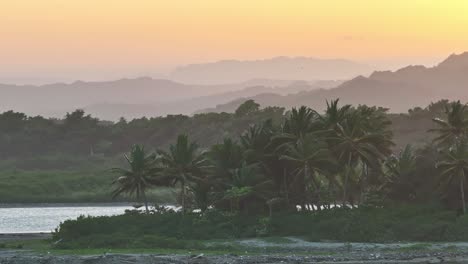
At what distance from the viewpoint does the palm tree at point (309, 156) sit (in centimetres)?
7069

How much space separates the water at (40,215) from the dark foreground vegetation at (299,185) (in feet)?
84.8

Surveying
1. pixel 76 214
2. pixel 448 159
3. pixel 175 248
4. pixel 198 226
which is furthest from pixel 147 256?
pixel 76 214

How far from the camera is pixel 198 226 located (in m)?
70.6

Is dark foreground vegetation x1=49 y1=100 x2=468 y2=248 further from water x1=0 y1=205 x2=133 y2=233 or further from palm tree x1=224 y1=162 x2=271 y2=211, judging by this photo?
water x1=0 y1=205 x2=133 y2=233

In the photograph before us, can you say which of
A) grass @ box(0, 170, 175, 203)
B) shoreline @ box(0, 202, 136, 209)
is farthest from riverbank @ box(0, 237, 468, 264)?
grass @ box(0, 170, 175, 203)

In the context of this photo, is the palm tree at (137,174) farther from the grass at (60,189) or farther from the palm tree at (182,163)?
the grass at (60,189)

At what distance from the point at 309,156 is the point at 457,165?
15.1m

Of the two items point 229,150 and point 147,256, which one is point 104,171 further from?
point 147,256

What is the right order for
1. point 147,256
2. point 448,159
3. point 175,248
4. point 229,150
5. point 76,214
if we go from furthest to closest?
point 76,214 → point 229,150 → point 448,159 → point 175,248 → point 147,256

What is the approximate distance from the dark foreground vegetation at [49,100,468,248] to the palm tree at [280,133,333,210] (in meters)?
0.11

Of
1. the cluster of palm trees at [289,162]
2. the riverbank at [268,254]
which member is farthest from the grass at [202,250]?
the cluster of palm trees at [289,162]

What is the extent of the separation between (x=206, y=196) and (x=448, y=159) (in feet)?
87.1

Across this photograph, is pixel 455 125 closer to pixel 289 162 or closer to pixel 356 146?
pixel 356 146

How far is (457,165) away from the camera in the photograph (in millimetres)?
68938
